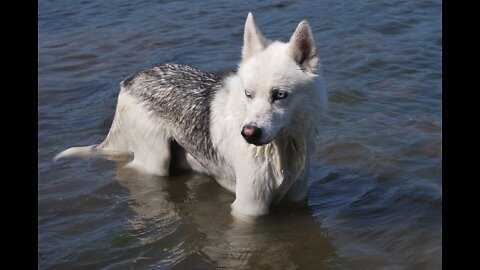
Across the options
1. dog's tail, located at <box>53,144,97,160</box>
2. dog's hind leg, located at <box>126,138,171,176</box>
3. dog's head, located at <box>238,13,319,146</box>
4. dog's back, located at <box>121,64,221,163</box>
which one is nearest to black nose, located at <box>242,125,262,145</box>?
dog's head, located at <box>238,13,319,146</box>

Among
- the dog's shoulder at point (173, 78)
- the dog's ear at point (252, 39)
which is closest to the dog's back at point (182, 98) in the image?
the dog's shoulder at point (173, 78)

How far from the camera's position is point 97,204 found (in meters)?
6.49

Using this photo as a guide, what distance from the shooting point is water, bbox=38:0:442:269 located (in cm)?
544

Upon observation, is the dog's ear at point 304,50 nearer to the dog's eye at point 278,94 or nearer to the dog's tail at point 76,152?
the dog's eye at point 278,94

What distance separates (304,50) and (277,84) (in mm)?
400

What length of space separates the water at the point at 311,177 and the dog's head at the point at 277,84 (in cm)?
109

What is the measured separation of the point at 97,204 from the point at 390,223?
9.17ft

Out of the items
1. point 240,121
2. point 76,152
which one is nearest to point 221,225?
point 240,121

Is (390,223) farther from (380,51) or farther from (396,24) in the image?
(396,24)

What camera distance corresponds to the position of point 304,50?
5.28 meters

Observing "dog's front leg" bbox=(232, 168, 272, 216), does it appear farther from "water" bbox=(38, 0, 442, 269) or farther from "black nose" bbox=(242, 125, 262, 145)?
"black nose" bbox=(242, 125, 262, 145)

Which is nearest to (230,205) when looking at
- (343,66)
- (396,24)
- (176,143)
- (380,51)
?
(176,143)
